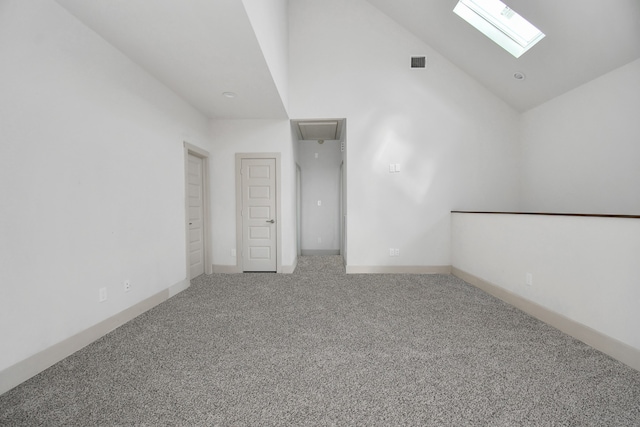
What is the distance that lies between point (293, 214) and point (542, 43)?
12.9 ft

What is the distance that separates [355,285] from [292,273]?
3.89ft

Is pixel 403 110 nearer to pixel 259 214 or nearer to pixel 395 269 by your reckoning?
pixel 395 269

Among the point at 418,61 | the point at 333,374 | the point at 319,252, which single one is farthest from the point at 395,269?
the point at 418,61

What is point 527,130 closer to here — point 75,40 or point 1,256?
point 75,40

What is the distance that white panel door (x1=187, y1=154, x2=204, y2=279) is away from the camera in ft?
13.5

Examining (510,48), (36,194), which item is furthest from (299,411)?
(510,48)

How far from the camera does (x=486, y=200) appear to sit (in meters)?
4.43

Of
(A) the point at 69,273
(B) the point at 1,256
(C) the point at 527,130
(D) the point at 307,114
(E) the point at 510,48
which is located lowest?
(A) the point at 69,273

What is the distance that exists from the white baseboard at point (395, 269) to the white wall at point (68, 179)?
2.81 metres

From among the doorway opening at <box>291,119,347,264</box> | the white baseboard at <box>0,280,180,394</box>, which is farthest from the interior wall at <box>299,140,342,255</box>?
the white baseboard at <box>0,280,180,394</box>

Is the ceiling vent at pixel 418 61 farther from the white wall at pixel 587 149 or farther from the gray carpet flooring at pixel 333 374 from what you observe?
the gray carpet flooring at pixel 333 374

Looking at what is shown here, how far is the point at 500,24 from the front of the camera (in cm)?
348

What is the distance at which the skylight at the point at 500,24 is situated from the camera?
331 cm

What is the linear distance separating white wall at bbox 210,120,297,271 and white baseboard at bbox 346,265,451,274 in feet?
3.64
